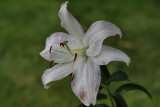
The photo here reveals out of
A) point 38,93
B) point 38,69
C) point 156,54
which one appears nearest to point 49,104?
point 38,93

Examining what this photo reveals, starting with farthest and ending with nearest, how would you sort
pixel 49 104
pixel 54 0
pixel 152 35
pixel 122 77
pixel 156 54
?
pixel 54 0
pixel 152 35
pixel 156 54
pixel 49 104
pixel 122 77

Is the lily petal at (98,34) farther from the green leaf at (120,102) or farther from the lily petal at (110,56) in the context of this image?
the green leaf at (120,102)

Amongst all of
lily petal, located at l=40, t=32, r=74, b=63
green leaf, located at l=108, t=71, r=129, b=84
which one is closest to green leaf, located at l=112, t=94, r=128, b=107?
green leaf, located at l=108, t=71, r=129, b=84

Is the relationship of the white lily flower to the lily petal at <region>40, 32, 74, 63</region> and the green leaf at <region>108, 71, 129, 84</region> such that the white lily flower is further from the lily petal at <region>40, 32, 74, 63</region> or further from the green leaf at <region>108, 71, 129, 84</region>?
the green leaf at <region>108, 71, 129, 84</region>

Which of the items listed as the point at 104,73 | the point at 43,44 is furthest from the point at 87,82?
the point at 43,44

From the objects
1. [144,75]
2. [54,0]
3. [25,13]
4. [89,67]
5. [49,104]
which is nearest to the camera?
[89,67]

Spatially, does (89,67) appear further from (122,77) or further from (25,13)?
(25,13)

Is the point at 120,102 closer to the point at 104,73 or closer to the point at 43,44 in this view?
the point at 104,73
